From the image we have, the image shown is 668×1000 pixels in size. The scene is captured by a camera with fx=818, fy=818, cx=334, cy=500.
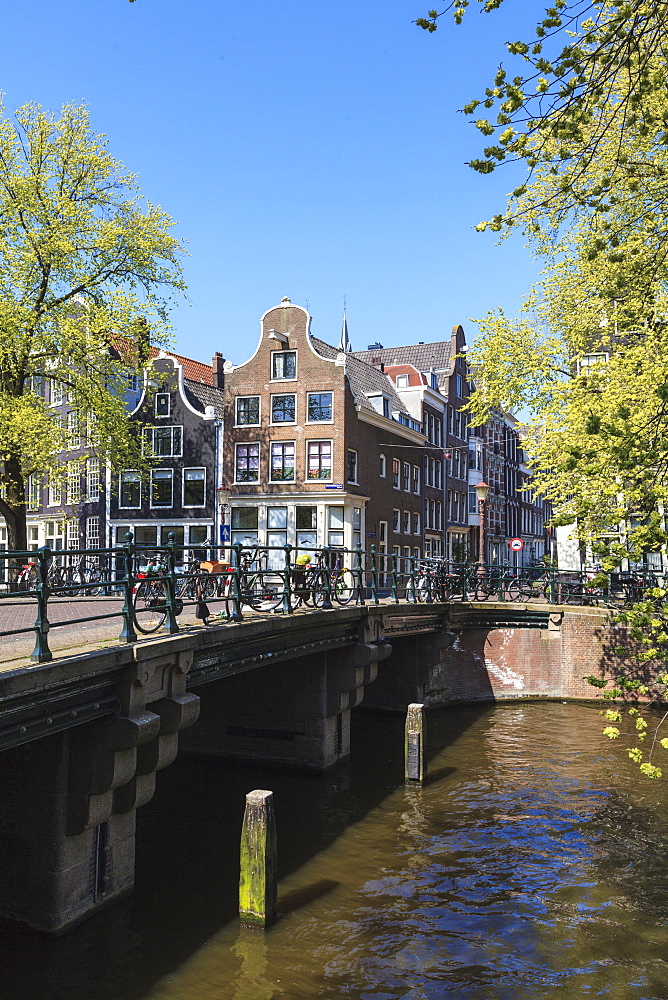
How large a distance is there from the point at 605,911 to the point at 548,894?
0.76 meters

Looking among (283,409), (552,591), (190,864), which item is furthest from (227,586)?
(283,409)

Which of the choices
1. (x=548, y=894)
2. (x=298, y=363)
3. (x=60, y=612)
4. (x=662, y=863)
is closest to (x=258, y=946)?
(x=548, y=894)

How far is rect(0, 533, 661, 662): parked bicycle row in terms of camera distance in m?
7.81

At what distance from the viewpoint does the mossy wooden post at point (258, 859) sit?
8953 mm

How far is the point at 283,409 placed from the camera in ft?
115

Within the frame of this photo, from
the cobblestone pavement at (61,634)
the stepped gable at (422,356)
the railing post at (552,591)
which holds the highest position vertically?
the stepped gable at (422,356)

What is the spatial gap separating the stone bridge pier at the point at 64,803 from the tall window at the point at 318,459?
25525mm

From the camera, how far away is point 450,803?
46.3 feet

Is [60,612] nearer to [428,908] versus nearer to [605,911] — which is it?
[428,908]

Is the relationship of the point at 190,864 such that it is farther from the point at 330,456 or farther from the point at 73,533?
the point at 73,533

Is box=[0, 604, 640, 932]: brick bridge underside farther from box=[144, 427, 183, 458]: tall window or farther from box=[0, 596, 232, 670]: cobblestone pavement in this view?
box=[144, 427, 183, 458]: tall window

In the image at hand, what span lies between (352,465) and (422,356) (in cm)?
1885

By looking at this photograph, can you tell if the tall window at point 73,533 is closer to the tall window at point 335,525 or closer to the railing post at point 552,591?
the tall window at point 335,525

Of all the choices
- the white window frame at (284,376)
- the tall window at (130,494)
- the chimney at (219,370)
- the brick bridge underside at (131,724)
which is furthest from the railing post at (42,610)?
the chimney at (219,370)
